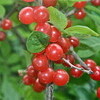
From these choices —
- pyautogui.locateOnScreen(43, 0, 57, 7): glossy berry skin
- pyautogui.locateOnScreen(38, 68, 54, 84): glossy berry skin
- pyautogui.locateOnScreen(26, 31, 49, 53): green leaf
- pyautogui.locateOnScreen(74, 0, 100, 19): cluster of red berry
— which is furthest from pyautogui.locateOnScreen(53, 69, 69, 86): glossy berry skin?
pyautogui.locateOnScreen(74, 0, 100, 19): cluster of red berry

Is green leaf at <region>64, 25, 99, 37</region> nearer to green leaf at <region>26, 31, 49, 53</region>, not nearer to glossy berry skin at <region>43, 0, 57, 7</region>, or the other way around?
green leaf at <region>26, 31, 49, 53</region>

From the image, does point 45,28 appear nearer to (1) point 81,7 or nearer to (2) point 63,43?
(2) point 63,43

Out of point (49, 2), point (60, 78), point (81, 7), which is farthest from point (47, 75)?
point (81, 7)

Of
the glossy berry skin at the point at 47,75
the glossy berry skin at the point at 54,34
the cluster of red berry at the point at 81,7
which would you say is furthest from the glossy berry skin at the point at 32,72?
the cluster of red berry at the point at 81,7

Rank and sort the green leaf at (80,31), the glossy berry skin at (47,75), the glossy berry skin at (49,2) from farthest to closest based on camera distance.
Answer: the glossy berry skin at (49,2), the glossy berry skin at (47,75), the green leaf at (80,31)

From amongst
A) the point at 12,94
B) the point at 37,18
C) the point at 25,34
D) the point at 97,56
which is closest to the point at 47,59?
the point at 37,18

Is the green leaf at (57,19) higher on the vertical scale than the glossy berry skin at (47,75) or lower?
higher

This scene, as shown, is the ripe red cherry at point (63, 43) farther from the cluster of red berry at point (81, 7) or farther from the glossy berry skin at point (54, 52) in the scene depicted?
the cluster of red berry at point (81, 7)
